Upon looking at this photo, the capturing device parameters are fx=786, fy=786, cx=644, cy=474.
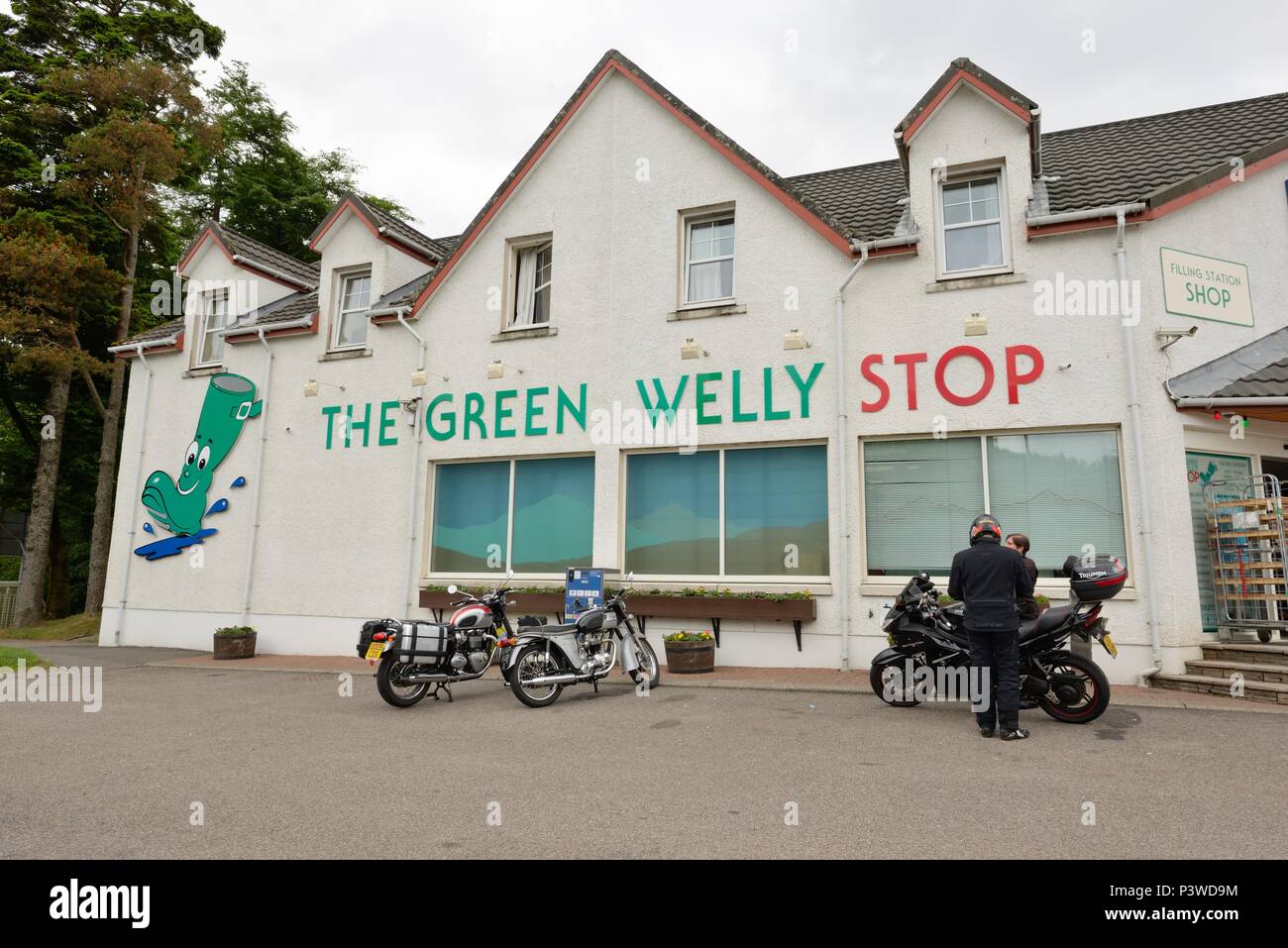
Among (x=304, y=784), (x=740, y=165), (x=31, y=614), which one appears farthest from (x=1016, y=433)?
(x=31, y=614)

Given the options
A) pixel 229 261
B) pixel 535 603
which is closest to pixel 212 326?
pixel 229 261

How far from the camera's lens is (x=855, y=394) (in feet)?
37.1

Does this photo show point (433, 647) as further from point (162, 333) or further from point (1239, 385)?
point (162, 333)

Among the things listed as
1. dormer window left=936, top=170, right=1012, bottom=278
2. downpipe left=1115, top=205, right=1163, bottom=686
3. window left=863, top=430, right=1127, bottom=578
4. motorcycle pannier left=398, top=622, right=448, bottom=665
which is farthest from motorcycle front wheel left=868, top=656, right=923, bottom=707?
dormer window left=936, top=170, right=1012, bottom=278

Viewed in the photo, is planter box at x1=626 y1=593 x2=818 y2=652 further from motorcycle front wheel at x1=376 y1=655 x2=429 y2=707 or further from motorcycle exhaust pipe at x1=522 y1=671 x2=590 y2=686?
motorcycle front wheel at x1=376 y1=655 x2=429 y2=707

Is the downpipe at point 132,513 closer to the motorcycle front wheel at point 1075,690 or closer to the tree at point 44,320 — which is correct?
the tree at point 44,320

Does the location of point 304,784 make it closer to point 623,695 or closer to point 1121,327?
point 623,695

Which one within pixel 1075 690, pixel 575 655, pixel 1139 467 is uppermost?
pixel 1139 467

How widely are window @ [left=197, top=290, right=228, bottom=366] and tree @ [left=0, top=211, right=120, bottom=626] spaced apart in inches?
164

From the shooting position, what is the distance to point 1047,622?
7.26 meters

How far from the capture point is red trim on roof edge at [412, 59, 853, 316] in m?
12.0

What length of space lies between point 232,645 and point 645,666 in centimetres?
841

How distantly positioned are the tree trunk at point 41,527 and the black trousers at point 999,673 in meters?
22.0

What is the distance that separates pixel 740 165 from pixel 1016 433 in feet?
19.5
